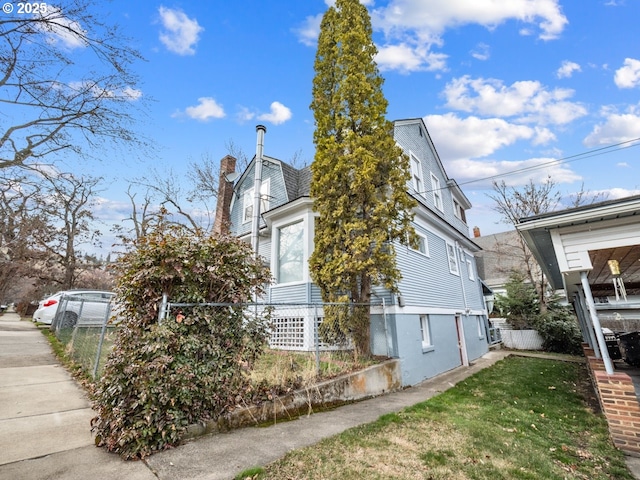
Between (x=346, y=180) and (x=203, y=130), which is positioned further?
(x=203, y=130)

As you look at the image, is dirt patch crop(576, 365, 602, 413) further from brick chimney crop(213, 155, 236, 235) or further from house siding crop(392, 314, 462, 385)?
brick chimney crop(213, 155, 236, 235)

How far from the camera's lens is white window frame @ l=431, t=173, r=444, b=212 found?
1360 cm

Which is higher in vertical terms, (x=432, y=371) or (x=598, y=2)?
(x=598, y=2)

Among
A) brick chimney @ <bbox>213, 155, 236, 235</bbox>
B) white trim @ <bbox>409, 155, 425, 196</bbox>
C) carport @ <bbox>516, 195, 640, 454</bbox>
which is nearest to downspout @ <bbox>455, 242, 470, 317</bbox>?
white trim @ <bbox>409, 155, 425, 196</bbox>

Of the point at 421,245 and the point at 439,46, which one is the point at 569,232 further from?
the point at 439,46

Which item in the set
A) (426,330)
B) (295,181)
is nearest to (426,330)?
(426,330)

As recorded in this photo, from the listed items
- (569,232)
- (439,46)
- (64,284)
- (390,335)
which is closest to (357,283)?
(390,335)

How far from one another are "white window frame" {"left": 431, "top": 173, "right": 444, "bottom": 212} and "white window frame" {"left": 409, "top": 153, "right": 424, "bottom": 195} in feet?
4.42

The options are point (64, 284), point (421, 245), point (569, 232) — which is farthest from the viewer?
point (64, 284)

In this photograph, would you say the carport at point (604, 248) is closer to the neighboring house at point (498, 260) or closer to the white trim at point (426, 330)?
the white trim at point (426, 330)

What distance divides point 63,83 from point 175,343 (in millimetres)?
7169

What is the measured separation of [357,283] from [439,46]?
985 centimetres

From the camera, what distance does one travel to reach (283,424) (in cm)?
452

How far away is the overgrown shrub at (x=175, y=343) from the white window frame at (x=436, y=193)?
11.0 metres
